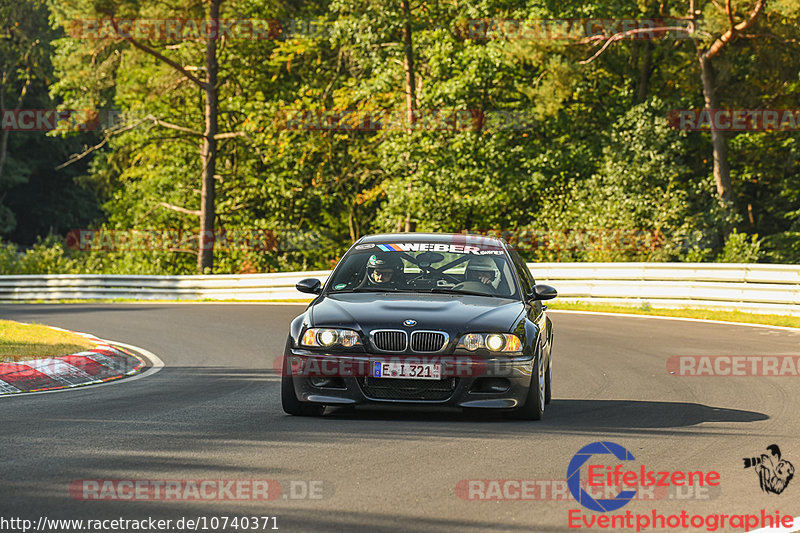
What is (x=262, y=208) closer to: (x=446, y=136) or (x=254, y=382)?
(x=446, y=136)

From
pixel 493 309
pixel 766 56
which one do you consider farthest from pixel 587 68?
pixel 493 309

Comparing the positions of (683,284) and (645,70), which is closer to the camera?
(683,284)

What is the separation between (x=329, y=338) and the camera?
891 cm

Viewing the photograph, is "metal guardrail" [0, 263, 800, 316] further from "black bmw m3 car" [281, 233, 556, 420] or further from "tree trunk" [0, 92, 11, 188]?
"tree trunk" [0, 92, 11, 188]

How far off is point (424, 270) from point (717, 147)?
26.7 meters

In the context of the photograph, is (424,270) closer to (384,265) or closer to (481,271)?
(384,265)

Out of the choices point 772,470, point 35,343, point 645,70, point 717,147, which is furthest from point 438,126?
point 772,470

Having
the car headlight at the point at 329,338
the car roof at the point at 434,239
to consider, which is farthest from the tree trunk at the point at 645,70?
the car headlight at the point at 329,338

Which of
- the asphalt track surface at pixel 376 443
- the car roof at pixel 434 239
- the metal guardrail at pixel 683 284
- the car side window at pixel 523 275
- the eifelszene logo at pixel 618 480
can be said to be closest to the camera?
the asphalt track surface at pixel 376 443

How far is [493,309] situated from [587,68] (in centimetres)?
2795

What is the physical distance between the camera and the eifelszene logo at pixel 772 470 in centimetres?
678

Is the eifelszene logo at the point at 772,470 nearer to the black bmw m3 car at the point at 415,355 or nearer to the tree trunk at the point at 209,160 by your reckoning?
the black bmw m3 car at the point at 415,355

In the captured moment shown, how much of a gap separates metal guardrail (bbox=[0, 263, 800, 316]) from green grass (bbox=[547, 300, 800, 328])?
0.26 metres

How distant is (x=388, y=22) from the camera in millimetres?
39031
